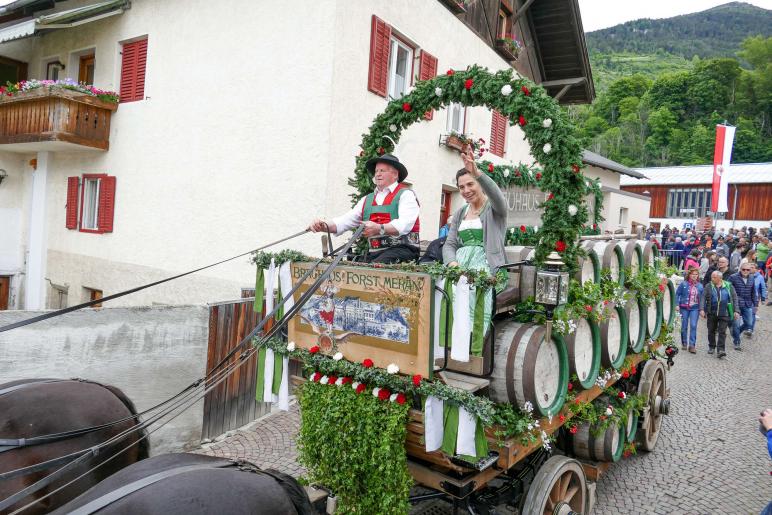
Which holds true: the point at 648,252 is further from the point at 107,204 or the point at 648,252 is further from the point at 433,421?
the point at 107,204

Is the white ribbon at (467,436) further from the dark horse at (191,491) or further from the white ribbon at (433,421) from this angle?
the dark horse at (191,491)

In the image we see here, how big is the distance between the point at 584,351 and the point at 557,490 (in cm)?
100

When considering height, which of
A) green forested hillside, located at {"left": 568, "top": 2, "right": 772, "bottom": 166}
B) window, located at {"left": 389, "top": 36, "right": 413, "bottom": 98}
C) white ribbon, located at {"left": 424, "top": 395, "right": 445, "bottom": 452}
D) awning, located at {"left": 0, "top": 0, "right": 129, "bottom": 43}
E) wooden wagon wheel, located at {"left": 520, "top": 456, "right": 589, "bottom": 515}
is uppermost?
green forested hillside, located at {"left": 568, "top": 2, "right": 772, "bottom": 166}

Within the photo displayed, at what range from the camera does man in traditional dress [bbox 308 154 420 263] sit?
4.16m

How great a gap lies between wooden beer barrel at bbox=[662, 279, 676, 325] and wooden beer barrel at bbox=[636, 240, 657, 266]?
500 millimetres

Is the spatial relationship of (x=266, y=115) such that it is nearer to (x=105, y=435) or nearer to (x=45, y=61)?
(x=105, y=435)

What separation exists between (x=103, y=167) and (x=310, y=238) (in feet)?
20.4

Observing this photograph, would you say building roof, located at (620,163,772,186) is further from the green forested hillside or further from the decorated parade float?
the decorated parade float

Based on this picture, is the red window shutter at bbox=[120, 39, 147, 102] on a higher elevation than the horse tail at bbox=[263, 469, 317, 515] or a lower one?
higher

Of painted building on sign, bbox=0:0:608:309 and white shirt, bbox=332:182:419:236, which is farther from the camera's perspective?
painted building on sign, bbox=0:0:608:309

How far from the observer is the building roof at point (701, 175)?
39.5 m

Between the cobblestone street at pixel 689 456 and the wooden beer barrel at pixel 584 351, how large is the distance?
1356 millimetres

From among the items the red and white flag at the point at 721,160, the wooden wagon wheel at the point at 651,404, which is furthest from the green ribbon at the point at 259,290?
the red and white flag at the point at 721,160

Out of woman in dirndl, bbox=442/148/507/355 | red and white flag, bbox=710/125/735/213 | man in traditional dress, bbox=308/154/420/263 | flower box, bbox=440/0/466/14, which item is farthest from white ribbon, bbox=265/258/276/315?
red and white flag, bbox=710/125/735/213
